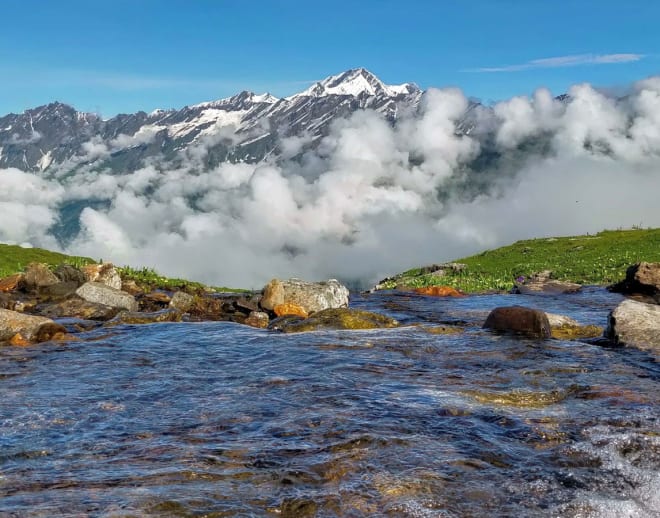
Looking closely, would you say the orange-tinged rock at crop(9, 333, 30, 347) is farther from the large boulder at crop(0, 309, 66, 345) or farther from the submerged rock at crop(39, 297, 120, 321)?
the submerged rock at crop(39, 297, 120, 321)

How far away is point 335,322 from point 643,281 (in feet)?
102

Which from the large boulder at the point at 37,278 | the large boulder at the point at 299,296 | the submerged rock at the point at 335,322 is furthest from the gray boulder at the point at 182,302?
the large boulder at the point at 37,278

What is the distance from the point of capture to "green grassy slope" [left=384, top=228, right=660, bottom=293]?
64438mm

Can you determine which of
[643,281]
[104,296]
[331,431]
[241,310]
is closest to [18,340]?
[104,296]

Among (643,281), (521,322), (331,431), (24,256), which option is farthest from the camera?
(24,256)

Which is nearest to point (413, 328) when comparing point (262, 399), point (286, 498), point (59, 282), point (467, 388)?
point (467, 388)

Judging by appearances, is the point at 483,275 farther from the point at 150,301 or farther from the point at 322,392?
the point at 322,392

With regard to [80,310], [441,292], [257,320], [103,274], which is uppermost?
[103,274]

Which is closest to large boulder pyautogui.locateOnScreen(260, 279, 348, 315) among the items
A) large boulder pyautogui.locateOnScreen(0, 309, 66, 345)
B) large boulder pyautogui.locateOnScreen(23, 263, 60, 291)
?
large boulder pyautogui.locateOnScreen(0, 309, 66, 345)

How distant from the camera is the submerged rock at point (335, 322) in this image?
27.1 meters

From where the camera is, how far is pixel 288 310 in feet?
111

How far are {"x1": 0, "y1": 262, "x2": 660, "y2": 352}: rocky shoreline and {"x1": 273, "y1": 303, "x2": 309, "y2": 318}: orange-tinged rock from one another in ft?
0.18

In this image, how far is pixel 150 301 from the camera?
38.0 m

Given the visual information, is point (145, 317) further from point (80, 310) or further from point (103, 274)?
point (103, 274)
